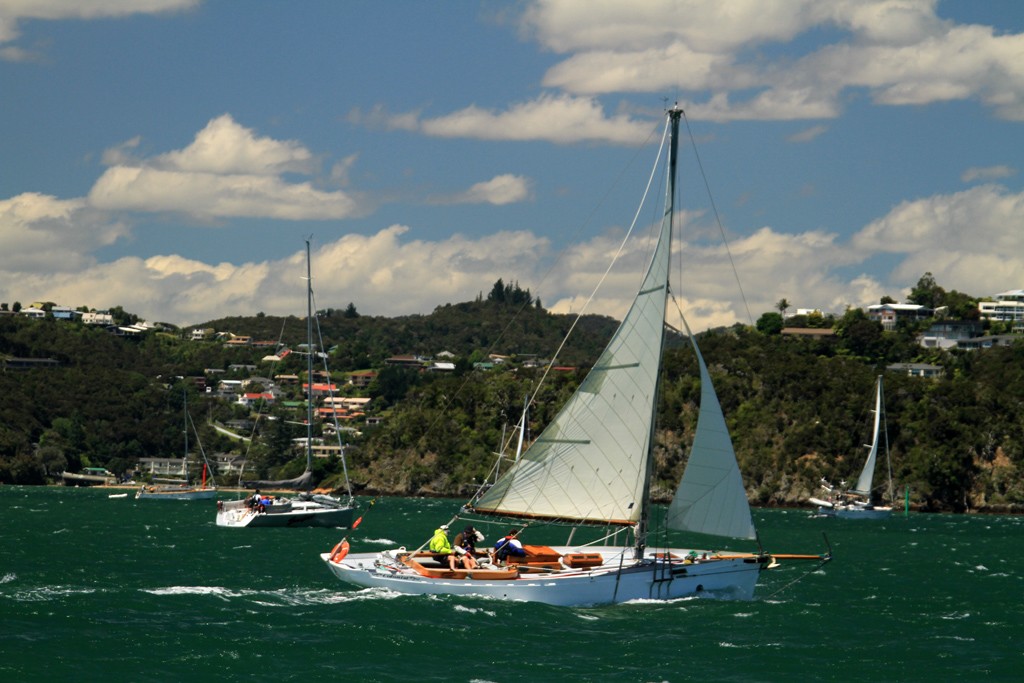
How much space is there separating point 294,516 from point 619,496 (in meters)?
44.9

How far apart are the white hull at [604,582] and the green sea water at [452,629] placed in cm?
45

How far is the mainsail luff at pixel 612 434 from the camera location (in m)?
42.6

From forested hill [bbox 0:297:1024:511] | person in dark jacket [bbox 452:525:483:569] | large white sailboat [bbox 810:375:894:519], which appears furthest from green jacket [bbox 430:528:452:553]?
forested hill [bbox 0:297:1024:511]

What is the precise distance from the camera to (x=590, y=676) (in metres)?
32.8

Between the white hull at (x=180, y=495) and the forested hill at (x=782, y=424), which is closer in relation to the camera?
the forested hill at (x=782, y=424)

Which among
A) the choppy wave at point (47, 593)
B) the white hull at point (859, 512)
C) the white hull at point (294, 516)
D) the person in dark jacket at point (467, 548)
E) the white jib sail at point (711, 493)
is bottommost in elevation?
the white hull at point (859, 512)

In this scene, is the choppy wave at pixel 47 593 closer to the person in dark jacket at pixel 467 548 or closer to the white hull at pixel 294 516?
the person in dark jacket at pixel 467 548

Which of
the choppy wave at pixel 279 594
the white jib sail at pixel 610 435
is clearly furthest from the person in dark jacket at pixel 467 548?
the choppy wave at pixel 279 594

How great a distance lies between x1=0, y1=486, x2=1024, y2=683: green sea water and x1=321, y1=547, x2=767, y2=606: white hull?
0.45 meters

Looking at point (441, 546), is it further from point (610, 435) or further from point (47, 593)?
point (47, 593)

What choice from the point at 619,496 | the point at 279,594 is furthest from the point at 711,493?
the point at 279,594

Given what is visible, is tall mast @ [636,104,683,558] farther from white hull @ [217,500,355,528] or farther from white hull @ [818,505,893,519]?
white hull @ [818,505,893,519]

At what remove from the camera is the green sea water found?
33500 millimetres

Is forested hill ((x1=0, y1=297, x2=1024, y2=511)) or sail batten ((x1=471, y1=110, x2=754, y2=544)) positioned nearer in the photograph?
sail batten ((x1=471, y1=110, x2=754, y2=544))
